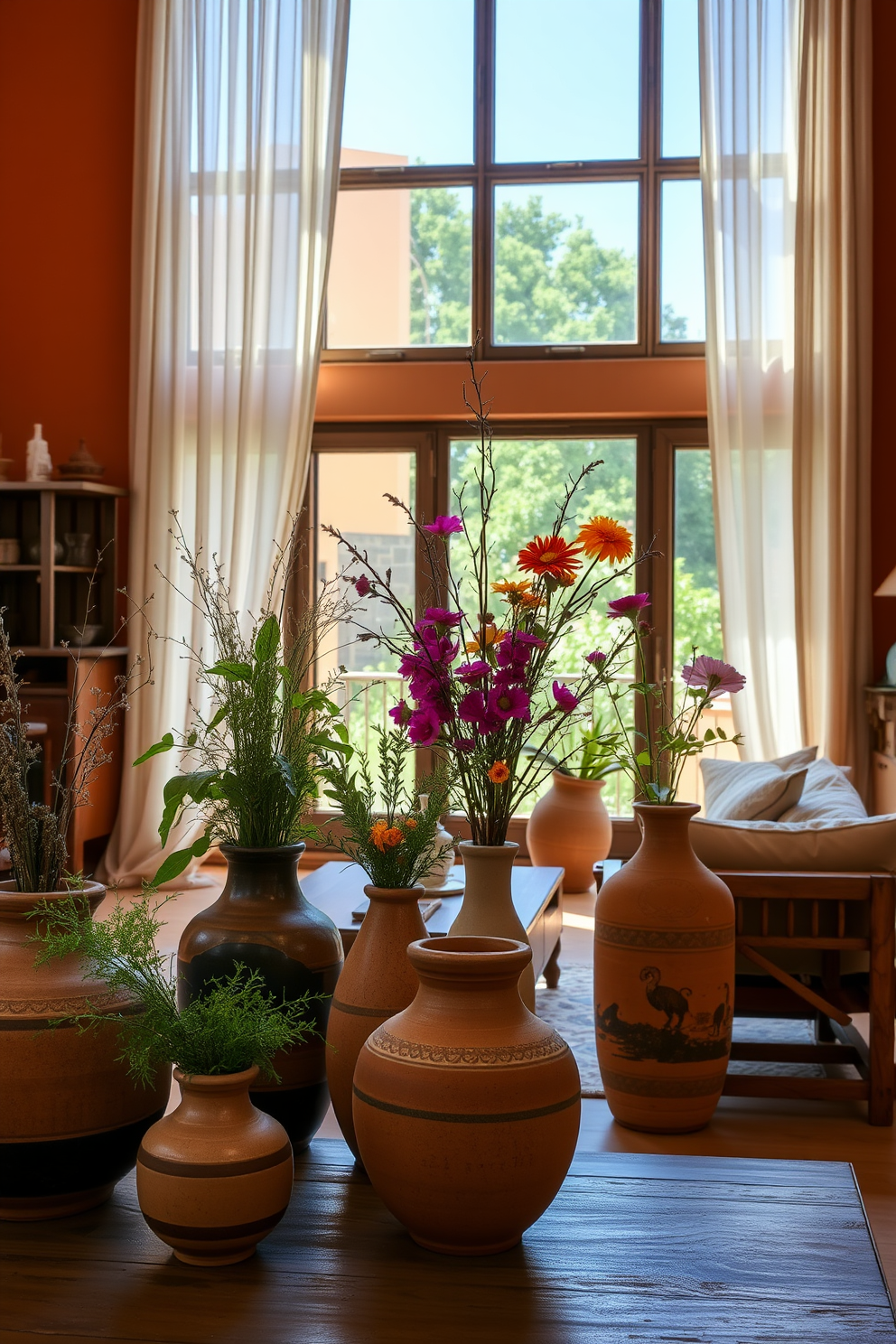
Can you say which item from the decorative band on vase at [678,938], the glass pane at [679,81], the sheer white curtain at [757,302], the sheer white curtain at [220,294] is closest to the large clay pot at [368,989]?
the decorative band on vase at [678,938]

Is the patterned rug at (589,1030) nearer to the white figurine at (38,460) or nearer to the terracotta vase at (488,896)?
the terracotta vase at (488,896)

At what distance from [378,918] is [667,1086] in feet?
5.80

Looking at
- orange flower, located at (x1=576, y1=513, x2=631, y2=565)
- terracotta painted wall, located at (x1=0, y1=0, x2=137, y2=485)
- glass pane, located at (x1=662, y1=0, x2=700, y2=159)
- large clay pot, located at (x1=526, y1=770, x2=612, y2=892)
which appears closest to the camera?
orange flower, located at (x1=576, y1=513, x2=631, y2=565)

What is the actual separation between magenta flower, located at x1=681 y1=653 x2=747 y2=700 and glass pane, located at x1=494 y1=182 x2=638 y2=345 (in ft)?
14.8

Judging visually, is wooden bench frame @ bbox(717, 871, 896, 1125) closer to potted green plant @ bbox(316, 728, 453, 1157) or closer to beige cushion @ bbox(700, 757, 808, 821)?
beige cushion @ bbox(700, 757, 808, 821)

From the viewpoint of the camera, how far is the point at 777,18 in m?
5.82

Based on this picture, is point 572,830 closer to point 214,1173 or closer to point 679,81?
point 679,81

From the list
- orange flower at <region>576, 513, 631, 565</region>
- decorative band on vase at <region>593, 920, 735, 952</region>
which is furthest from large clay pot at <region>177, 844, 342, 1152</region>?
decorative band on vase at <region>593, 920, 735, 952</region>

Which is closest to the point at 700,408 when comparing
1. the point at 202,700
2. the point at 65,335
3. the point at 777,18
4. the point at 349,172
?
the point at 777,18

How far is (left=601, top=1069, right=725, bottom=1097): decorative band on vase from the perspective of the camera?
112 inches

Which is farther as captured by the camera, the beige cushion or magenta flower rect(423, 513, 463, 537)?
the beige cushion

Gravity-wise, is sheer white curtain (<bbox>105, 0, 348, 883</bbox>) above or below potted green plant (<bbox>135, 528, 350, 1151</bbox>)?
above

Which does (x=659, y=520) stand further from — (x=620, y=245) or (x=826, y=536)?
(x=620, y=245)

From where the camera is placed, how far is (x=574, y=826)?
5852 mm
